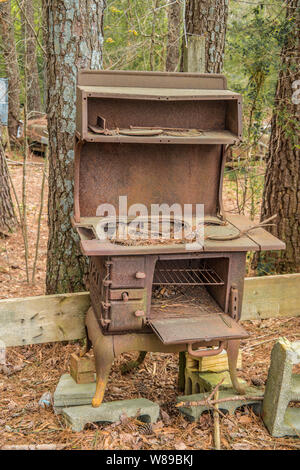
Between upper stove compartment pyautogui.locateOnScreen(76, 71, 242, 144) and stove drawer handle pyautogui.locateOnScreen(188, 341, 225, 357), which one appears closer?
stove drawer handle pyautogui.locateOnScreen(188, 341, 225, 357)

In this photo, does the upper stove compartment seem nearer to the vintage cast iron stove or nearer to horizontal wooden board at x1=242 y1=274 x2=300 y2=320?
the vintage cast iron stove

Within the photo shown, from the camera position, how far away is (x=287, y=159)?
4504 mm

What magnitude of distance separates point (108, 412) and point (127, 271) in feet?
2.68

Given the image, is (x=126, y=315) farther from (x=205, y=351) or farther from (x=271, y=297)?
(x=271, y=297)

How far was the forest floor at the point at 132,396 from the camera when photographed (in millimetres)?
2770

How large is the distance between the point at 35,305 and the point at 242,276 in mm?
1401

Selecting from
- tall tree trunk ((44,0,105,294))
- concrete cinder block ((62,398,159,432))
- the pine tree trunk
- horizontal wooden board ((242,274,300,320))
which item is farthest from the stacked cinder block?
the pine tree trunk

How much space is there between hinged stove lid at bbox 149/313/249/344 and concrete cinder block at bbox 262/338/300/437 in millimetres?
237

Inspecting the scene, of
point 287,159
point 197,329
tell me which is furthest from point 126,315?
point 287,159

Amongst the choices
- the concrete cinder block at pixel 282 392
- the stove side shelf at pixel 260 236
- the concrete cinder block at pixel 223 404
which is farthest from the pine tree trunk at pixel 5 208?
the concrete cinder block at pixel 282 392

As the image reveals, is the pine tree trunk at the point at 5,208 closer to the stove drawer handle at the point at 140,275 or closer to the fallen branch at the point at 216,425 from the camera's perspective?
the stove drawer handle at the point at 140,275

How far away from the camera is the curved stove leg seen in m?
2.99

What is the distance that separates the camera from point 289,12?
442 cm
